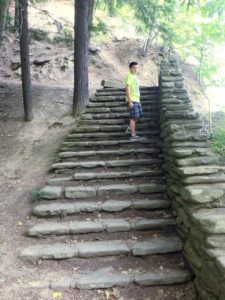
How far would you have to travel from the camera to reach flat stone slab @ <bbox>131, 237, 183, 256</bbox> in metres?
4.93

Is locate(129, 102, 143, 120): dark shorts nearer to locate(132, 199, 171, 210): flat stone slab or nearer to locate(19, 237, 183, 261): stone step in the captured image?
locate(132, 199, 171, 210): flat stone slab

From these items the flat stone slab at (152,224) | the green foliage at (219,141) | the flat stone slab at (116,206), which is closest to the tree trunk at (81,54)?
the green foliage at (219,141)

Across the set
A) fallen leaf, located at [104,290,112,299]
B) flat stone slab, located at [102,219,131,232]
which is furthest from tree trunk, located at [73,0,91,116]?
fallen leaf, located at [104,290,112,299]

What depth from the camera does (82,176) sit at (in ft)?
22.0

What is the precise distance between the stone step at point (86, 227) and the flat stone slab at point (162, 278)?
0.98 metres

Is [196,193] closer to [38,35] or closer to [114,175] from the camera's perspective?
[114,175]

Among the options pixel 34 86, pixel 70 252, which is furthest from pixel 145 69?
pixel 70 252

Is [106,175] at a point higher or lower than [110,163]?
lower

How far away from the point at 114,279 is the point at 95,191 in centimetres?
203

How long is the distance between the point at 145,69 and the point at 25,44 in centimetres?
757

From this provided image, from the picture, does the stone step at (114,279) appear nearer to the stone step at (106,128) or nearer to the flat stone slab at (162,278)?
the flat stone slab at (162,278)

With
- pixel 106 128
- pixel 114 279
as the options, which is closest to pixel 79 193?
pixel 114 279

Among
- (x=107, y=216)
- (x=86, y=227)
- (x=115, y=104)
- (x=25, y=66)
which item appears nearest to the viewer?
(x=86, y=227)

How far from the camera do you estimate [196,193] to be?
4.56 m
